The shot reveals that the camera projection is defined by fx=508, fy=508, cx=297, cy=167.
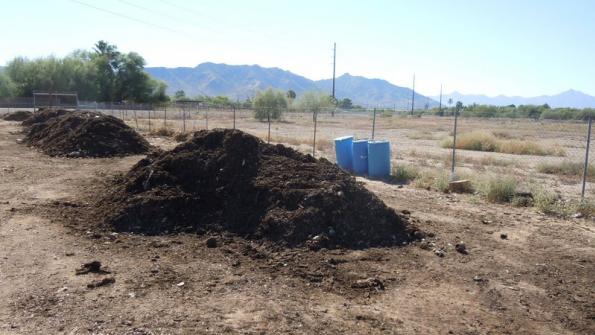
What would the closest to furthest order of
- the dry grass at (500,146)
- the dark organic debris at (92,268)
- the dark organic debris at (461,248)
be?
1. the dark organic debris at (92,268)
2. the dark organic debris at (461,248)
3. the dry grass at (500,146)

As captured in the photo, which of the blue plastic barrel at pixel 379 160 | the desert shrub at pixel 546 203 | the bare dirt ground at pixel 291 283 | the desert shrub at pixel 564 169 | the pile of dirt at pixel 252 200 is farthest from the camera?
the desert shrub at pixel 564 169

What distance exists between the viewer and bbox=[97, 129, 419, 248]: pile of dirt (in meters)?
7.77

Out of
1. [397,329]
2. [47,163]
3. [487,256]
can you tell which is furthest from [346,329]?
[47,163]

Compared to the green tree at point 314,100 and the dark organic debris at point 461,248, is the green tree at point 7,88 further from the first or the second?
the dark organic debris at point 461,248

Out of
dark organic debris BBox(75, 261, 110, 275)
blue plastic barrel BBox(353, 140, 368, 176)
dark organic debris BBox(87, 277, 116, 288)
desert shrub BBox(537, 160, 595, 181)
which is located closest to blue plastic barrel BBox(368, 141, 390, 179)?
blue plastic barrel BBox(353, 140, 368, 176)

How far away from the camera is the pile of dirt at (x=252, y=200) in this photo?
306 inches

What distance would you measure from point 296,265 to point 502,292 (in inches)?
100

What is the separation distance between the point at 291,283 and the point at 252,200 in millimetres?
2681

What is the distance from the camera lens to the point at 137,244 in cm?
752

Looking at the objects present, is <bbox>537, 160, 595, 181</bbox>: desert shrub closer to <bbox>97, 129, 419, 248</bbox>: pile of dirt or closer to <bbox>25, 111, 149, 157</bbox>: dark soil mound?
<bbox>97, 129, 419, 248</bbox>: pile of dirt

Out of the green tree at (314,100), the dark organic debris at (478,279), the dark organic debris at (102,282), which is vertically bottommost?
the dark organic debris at (478,279)

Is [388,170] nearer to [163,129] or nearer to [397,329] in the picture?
[397,329]

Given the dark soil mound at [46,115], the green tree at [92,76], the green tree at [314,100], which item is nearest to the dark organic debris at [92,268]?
the dark soil mound at [46,115]

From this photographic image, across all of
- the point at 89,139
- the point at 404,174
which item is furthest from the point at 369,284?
the point at 89,139
